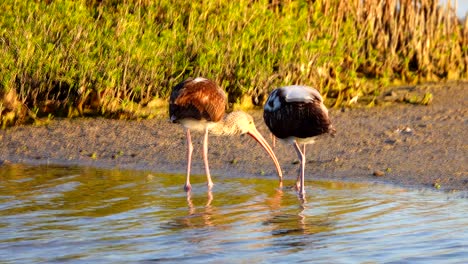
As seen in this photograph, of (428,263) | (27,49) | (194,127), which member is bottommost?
(428,263)

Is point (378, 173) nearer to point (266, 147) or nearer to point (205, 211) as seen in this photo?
point (266, 147)

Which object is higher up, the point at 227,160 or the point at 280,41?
the point at 280,41

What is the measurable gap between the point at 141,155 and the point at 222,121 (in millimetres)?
989

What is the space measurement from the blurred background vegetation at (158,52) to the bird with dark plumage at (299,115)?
2.52 metres

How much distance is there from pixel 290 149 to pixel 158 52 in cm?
184

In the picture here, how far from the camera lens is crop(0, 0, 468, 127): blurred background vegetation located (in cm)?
1052

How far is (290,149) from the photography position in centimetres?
984

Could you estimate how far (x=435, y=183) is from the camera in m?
8.19

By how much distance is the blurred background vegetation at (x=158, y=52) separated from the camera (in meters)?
10.5

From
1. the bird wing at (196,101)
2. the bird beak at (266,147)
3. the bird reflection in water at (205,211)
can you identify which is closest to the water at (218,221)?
the bird reflection in water at (205,211)

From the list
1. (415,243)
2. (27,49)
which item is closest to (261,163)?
(27,49)

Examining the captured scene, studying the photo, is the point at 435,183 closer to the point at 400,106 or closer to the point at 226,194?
the point at 226,194

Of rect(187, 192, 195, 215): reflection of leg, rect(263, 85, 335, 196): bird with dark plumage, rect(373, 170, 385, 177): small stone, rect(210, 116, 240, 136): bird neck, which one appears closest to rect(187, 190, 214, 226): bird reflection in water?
rect(187, 192, 195, 215): reflection of leg

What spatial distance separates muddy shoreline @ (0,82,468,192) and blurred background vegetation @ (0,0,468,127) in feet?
0.95
